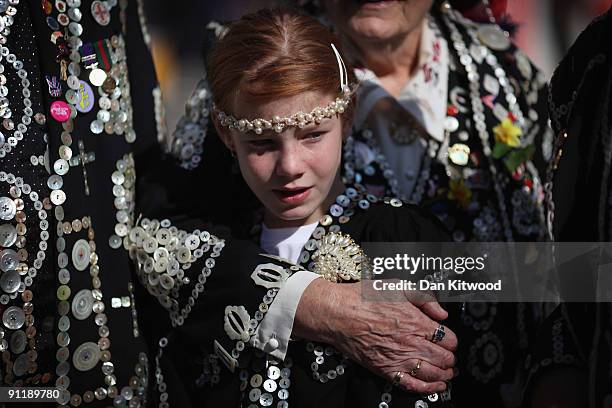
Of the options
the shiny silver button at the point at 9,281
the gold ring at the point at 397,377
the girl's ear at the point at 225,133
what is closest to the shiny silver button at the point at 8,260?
the shiny silver button at the point at 9,281

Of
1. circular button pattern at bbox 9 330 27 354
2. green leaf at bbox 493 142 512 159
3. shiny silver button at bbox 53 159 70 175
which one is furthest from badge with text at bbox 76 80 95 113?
green leaf at bbox 493 142 512 159

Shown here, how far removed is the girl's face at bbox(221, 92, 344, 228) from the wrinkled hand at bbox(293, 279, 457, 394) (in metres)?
0.19

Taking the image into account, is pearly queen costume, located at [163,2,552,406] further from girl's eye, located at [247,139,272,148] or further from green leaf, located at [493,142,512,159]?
girl's eye, located at [247,139,272,148]

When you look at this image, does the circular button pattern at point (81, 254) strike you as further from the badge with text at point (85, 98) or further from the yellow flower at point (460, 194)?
the yellow flower at point (460, 194)

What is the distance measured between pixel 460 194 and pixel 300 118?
25.4 inches

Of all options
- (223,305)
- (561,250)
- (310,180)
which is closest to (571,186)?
(561,250)

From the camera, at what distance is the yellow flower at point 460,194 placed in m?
2.06

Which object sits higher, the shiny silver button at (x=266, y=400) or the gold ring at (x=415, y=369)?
the gold ring at (x=415, y=369)

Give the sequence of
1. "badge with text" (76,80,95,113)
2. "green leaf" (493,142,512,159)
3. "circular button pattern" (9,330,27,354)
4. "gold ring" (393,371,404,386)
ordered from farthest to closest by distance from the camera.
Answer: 1. "green leaf" (493,142,512,159)
2. "badge with text" (76,80,95,113)
3. "circular button pattern" (9,330,27,354)
4. "gold ring" (393,371,404,386)

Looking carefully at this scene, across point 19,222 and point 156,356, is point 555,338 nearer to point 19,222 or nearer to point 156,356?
point 156,356

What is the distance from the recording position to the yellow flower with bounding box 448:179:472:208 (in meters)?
2.06

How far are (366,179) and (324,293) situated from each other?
55 centimetres

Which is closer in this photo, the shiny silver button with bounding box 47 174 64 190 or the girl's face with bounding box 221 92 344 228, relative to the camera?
the girl's face with bounding box 221 92 344 228

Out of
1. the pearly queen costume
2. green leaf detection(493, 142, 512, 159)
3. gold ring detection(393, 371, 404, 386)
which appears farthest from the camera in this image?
green leaf detection(493, 142, 512, 159)
